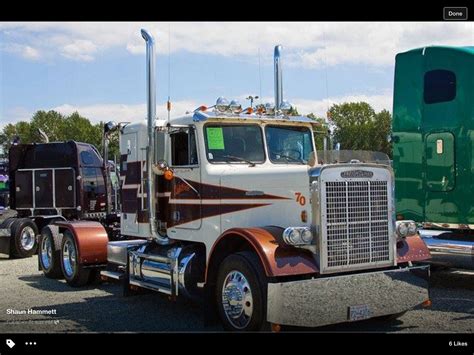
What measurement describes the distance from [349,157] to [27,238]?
10619 mm

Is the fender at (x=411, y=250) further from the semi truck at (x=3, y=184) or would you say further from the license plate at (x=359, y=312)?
the semi truck at (x=3, y=184)

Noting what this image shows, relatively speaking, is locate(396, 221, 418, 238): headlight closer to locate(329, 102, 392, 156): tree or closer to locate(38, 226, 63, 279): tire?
locate(38, 226, 63, 279): tire

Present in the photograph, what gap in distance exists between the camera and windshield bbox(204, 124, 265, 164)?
7.20 metres

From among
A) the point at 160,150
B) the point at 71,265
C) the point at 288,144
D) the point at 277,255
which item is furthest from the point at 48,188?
the point at 277,255

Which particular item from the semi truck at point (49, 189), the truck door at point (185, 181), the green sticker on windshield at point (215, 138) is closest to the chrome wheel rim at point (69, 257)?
the truck door at point (185, 181)

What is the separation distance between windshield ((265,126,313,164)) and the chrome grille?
1.49m

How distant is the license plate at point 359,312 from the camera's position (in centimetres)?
592

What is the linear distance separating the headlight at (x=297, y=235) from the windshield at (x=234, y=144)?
160 cm

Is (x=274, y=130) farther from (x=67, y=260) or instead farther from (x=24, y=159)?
(x=24, y=159)

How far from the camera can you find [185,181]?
7.40 m

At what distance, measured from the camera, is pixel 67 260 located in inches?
403

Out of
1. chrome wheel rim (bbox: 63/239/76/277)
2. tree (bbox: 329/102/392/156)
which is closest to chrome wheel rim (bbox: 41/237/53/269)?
chrome wheel rim (bbox: 63/239/76/277)

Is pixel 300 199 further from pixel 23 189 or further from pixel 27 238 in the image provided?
pixel 23 189
